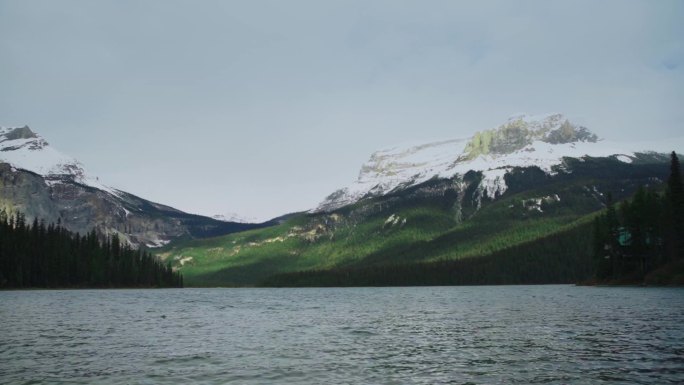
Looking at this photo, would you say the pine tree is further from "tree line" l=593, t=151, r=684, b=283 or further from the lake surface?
the lake surface

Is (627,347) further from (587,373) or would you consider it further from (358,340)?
(358,340)

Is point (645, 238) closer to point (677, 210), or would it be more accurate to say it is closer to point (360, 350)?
point (677, 210)

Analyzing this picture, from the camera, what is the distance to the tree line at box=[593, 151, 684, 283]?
126344 mm

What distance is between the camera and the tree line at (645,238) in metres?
126

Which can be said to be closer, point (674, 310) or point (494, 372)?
point (494, 372)

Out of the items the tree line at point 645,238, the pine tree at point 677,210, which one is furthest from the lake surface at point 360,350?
the tree line at point 645,238

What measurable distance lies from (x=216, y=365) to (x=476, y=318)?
138 feet

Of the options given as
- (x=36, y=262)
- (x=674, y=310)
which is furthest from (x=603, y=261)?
(x=36, y=262)

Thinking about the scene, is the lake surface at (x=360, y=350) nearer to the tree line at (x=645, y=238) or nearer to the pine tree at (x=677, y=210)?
the pine tree at (x=677, y=210)

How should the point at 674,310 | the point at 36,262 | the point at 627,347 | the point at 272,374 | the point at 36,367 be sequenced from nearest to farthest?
the point at 272,374, the point at 36,367, the point at 627,347, the point at 674,310, the point at 36,262

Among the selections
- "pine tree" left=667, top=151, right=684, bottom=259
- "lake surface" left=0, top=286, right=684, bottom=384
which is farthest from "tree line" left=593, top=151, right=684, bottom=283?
"lake surface" left=0, top=286, right=684, bottom=384

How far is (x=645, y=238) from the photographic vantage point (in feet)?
445

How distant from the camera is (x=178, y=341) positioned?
52375 millimetres

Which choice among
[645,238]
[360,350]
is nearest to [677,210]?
[645,238]
